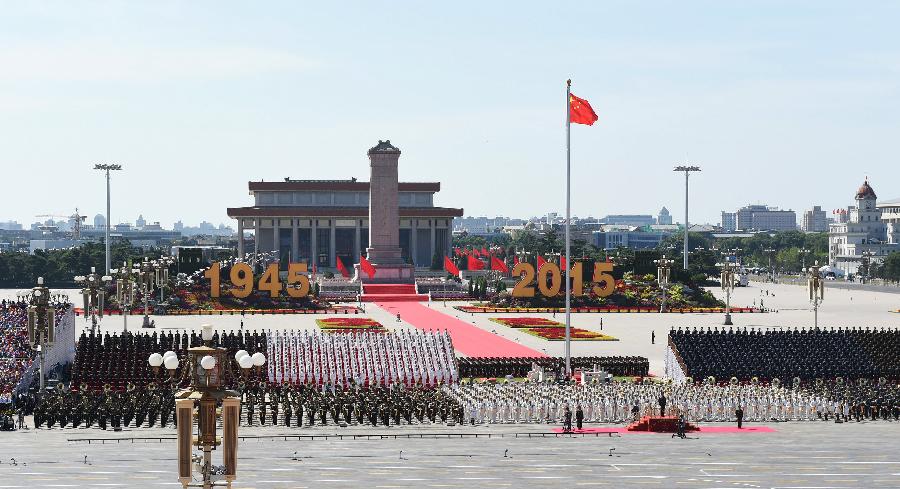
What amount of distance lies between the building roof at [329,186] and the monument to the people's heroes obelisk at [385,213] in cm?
4342

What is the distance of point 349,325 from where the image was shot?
3275 inches

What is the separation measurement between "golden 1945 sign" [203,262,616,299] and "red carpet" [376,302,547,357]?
797cm

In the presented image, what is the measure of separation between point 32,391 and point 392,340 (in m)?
16.8

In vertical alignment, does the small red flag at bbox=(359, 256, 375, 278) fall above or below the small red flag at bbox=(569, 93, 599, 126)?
below

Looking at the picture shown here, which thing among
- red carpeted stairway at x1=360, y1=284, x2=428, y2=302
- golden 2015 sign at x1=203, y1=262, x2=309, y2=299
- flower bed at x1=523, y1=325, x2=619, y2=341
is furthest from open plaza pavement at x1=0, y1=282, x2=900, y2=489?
red carpeted stairway at x1=360, y1=284, x2=428, y2=302

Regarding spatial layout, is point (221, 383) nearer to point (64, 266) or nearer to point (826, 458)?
point (826, 458)

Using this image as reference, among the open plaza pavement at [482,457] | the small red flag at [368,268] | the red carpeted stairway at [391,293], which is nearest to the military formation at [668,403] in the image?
the open plaza pavement at [482,457]

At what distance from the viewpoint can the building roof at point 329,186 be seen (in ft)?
570

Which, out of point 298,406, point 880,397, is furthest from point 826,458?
point 298,406

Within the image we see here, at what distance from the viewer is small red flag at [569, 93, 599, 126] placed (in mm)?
54250

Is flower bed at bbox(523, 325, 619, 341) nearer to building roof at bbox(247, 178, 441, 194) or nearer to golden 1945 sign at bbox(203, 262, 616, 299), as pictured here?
golden 1945 sign at bbox(203, 262, 616, 299)

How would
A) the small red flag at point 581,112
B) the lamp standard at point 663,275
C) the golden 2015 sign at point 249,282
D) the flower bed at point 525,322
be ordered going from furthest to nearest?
the golden 2015 sign at point 249,282 < the lamp standard at point 663,275 < the flower bed at point 525,322 < the small red flag at point 581,112

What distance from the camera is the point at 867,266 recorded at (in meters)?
185

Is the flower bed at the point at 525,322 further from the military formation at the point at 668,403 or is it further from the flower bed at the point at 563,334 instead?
the military formation at the point at 668,403
